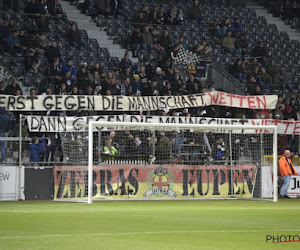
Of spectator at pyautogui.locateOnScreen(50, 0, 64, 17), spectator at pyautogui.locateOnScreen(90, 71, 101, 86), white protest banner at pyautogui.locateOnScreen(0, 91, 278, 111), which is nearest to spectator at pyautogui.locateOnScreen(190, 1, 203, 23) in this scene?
spectator at pyautogui.locateOnScreen(50, 0, 64, 17)

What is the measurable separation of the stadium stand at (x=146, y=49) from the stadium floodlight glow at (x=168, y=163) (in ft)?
6.33

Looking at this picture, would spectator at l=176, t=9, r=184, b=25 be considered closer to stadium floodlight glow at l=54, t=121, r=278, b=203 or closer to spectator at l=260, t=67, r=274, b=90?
spectator at l=260, t=67, r=274, b=90

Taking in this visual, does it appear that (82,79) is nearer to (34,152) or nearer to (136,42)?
(34,152)

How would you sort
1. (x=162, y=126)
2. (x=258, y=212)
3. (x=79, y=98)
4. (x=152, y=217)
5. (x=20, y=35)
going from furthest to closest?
(x=20, y=35) → (x=79, y=98) → (x=162, y=126) → (x=258, y=212) → (x=152, y=217)

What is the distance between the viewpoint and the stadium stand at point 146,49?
26.4 metres

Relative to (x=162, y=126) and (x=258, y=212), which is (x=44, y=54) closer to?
(x=162, y=126)

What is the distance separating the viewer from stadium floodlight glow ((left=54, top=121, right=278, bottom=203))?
22.4 metres

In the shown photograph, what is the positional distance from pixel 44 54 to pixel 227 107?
6.61m

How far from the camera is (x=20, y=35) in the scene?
26750 millimetres

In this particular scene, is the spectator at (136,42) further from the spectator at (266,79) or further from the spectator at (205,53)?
the spectator at (266,79)

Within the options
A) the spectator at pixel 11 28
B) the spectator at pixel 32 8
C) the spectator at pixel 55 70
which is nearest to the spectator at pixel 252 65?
the spectator at pixel 55 70

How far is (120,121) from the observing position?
79.5ft

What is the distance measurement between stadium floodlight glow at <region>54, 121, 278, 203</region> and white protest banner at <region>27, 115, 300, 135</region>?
316 mm

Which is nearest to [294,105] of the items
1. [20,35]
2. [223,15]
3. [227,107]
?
[227,107]
